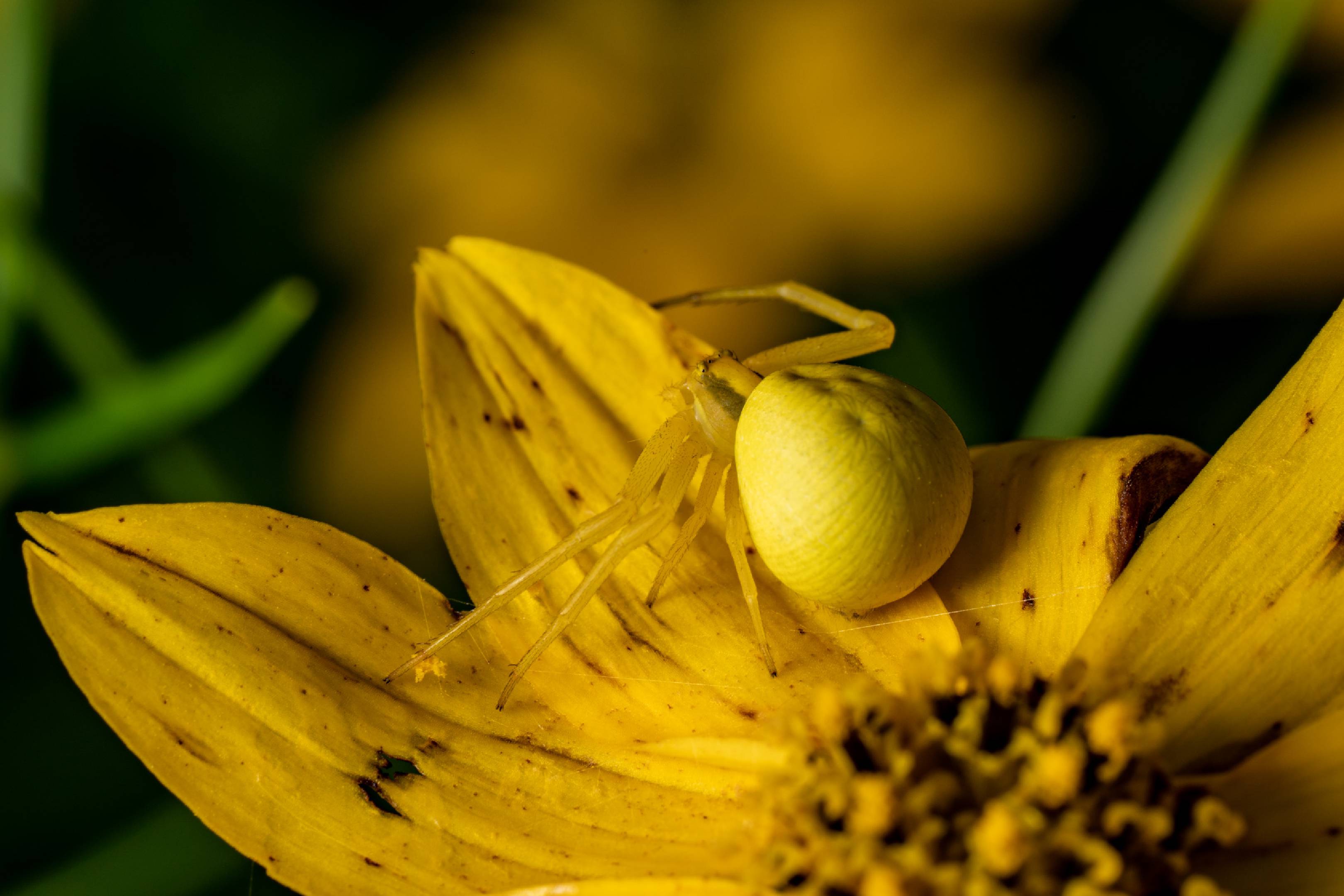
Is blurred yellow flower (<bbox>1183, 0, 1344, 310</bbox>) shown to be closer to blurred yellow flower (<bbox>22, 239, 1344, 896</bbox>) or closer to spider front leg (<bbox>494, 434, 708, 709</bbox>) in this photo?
blurred yellow flower (<bbox>22, 239, 1344, 896</bbox>)

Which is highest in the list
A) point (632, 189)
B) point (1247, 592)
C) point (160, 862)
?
point (632, 189)

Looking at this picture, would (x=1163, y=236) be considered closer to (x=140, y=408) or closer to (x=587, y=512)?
(x=587, y=512)

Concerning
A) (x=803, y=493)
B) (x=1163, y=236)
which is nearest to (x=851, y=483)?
(x=803, y=493)

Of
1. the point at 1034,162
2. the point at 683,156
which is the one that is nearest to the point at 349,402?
the point at 683,156

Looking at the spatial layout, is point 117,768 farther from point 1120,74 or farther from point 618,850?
point 1120,74

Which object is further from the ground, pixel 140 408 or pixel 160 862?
pixel 140 408

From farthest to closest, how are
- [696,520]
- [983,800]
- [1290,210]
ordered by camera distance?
1. [1290,210]
2. [696,520]
3. [983,800]

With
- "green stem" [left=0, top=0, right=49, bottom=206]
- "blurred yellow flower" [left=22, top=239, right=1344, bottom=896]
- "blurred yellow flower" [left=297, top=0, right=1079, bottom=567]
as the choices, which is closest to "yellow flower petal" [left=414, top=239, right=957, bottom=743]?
"blurred yellow flower" [left=22, top=239, right=1344, bottom=896]
